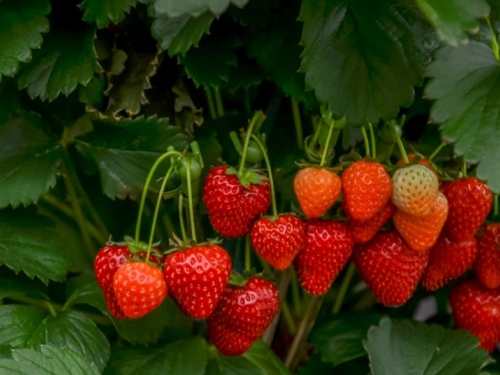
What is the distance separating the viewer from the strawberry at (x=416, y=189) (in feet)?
2.19

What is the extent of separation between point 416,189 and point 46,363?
42 centimetres

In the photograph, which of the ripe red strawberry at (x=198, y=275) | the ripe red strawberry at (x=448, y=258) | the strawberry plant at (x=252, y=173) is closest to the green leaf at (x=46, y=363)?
the strawberry plant at (x=252, y=173)

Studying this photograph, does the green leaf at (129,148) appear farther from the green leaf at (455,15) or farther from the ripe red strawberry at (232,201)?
the green leaf at (455,15)

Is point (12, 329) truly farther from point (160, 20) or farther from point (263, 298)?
point (160, 20)

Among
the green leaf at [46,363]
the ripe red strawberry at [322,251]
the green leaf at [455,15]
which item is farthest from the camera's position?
the ripe red strawberry at [322,251]

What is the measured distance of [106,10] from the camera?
2.21 feet

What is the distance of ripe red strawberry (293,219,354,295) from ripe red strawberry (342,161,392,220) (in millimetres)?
38

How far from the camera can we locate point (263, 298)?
729 millimetres

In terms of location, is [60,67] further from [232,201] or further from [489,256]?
[489,256]

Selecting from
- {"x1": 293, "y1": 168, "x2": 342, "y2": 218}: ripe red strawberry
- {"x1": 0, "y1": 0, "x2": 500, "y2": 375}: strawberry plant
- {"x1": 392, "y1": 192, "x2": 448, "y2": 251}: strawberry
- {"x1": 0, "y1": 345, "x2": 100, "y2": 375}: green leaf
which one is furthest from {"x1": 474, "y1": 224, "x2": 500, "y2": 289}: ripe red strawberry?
{"x1": 0, "y1": 345, "x2": 100, "y2": 375}: green leaf

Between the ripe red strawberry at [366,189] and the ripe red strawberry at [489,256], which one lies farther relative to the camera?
the ripe red strawberry at [489,256]

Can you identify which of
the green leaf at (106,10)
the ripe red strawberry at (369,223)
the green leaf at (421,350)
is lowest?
the green leaf at (421,350)

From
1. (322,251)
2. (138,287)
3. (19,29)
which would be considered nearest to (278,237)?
(322,251)

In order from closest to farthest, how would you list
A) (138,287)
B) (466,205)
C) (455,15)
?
(455,15) < (138,287) < (466,205)
